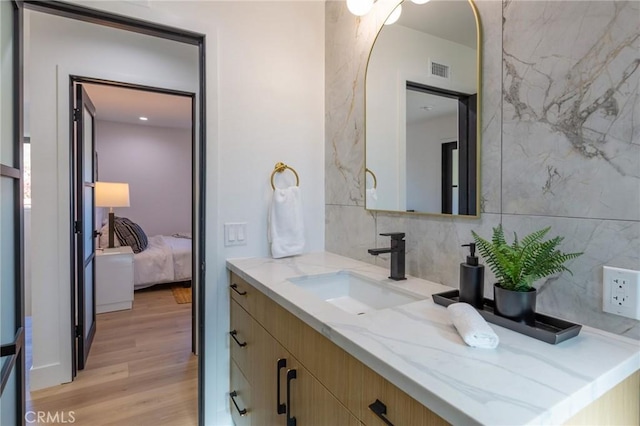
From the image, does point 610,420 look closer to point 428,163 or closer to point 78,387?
point 428,163

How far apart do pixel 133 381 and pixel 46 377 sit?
53 cm

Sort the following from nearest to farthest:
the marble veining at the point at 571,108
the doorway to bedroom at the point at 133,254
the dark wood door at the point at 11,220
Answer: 1. the marble veining at the point at 571,108
2. the dark wood door at the point at 11,220
3. the doorway to bedroom at the point at 133,254

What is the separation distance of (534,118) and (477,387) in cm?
79

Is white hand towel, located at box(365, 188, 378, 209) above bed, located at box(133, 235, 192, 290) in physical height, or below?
above

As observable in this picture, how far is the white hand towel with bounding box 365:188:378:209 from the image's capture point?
1.65 meters

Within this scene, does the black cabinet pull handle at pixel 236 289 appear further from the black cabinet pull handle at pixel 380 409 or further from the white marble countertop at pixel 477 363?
the black cabinet pull handle at pixel 380 409

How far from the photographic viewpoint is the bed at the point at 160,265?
13.4ft

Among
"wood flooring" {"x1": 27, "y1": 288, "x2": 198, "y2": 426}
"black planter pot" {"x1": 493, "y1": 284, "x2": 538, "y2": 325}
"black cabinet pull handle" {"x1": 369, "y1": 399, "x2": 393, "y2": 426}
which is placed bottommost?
"wood flooring" {"x1": 27, "y1": 288, "x2": 198, "y2": 426}

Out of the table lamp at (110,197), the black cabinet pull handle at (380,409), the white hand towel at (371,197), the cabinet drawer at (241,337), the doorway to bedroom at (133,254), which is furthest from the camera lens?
the table lamp at (110,197)

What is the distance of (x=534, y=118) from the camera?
38.8 inches

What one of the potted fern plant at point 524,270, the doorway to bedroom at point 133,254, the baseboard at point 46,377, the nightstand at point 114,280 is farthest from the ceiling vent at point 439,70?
the nightstand at point 114,280

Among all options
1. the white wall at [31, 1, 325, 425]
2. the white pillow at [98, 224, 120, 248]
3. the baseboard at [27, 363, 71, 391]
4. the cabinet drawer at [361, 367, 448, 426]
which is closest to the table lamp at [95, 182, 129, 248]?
the white pillow at [98, 224, 120, 248]

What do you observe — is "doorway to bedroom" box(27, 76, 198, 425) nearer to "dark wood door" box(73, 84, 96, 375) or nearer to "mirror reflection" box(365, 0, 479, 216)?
"dark wood door" box(73, 84, 96, 375)

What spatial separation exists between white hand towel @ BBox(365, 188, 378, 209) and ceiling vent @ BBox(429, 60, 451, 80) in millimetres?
581
